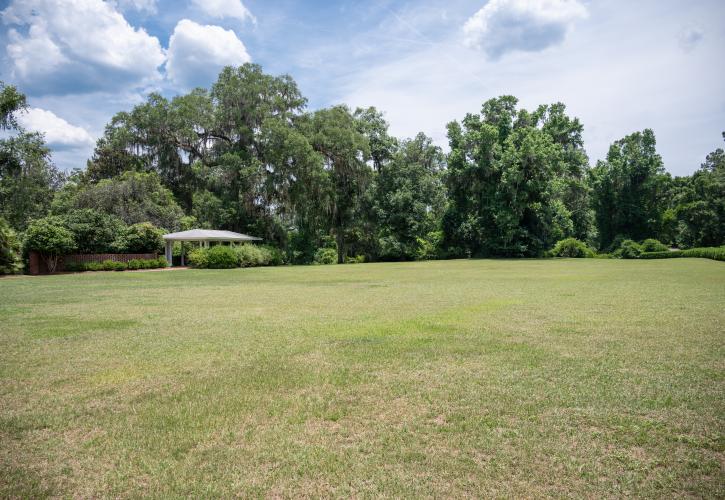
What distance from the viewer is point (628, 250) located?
4106 centimetres

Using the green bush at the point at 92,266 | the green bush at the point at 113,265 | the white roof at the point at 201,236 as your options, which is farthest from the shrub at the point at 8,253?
the white roof at the point at 201,236

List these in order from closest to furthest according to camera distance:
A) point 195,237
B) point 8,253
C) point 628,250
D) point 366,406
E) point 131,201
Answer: point 366,406 → point 8,253 → point 195,237 → point 131,201 → point 628,250

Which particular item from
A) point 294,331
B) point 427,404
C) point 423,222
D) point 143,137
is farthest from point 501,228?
point 427,404

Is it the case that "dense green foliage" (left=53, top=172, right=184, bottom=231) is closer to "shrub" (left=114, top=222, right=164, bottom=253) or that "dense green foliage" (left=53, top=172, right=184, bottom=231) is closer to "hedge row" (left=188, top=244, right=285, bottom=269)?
"shrub" (left=114, top=222, right=164, bottom=253)

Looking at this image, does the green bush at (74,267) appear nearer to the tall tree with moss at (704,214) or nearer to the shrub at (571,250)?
the shrub at (571,250)

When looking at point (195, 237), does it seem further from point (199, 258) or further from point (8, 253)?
point (8, 253)

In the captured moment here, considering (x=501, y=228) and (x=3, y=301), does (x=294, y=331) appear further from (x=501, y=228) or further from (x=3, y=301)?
(x=501, y=228)

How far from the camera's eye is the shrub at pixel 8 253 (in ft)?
82.4

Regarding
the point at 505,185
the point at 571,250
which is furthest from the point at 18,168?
the point at 571,250

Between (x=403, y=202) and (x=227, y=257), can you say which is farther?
(x=403, y=202)

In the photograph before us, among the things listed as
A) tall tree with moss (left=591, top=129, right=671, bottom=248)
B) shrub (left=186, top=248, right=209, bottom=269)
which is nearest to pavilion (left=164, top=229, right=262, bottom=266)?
shrub (left=186, top=248, right=209, bottom=269)

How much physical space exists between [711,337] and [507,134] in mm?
39175

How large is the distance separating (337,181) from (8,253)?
25195 millimetres

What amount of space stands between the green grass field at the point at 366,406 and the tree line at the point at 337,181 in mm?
28685
